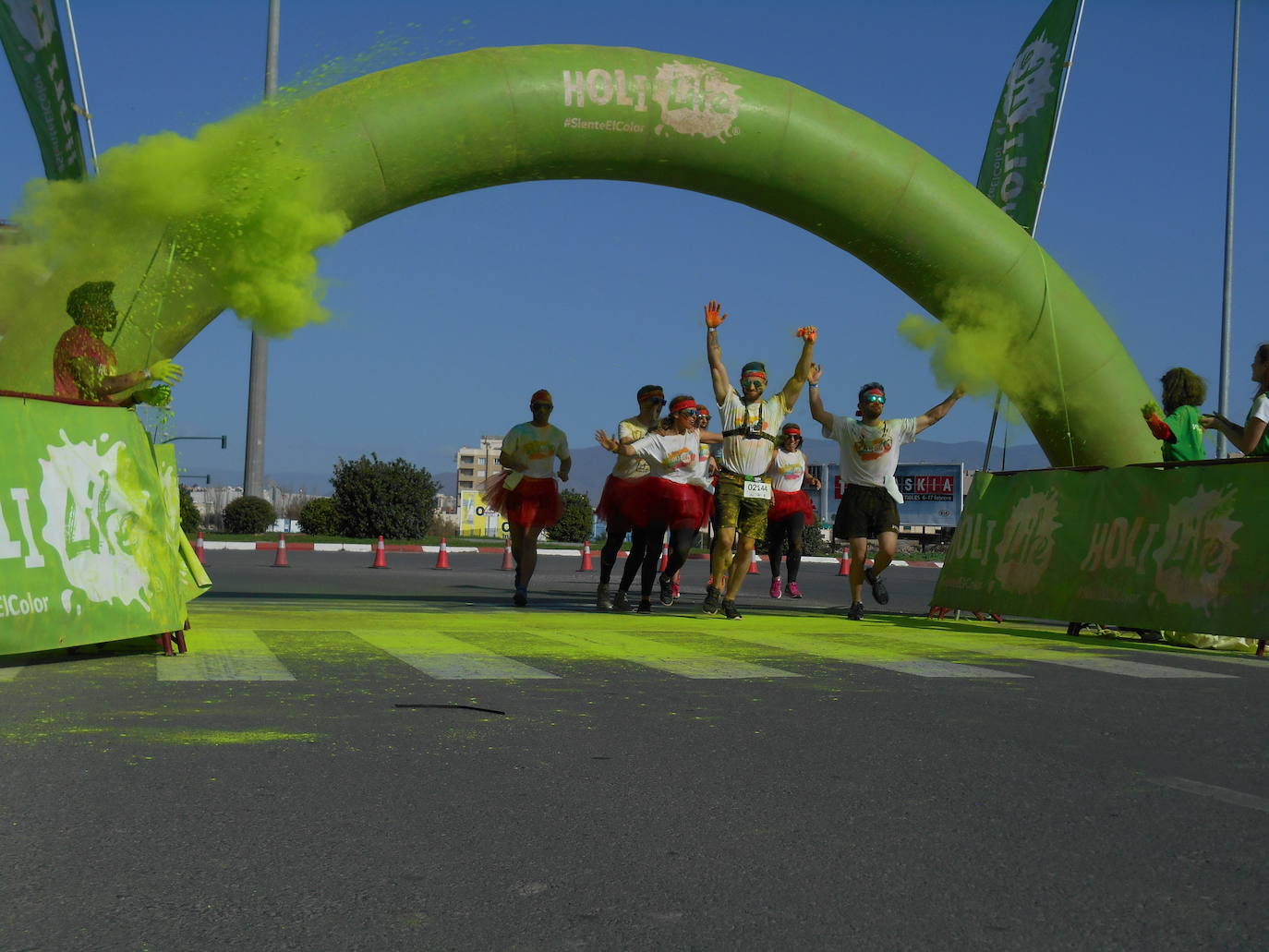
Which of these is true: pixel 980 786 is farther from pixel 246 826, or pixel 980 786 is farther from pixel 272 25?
pixel 272 25

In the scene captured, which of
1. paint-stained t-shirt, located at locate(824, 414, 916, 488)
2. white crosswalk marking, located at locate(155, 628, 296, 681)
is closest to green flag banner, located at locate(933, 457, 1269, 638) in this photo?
paint-stained t-shirt, located at locate(824, 414, 916, 488)

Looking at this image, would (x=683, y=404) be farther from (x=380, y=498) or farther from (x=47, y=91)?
(x=380, y=498)

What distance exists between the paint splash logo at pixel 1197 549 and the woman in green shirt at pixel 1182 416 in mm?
820

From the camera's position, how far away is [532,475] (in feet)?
39.9

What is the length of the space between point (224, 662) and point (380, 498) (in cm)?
3164

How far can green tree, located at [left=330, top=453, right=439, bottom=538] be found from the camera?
1494 inches

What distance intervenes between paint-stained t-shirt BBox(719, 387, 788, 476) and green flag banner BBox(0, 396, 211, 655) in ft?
15.8

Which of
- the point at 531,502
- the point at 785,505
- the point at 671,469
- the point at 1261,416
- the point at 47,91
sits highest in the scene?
the point at 47,91

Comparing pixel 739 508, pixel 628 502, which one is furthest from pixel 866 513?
pixel 628 502

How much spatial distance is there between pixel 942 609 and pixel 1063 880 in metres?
8.08

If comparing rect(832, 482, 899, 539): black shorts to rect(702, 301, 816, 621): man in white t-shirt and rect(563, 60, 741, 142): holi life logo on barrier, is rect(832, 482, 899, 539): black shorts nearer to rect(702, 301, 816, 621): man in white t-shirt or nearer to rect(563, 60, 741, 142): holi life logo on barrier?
rect(702, 301, 816, 621): man in white t-shirt

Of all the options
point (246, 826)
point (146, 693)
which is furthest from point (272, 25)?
point (246, 826)

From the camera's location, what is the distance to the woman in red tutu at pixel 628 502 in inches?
457

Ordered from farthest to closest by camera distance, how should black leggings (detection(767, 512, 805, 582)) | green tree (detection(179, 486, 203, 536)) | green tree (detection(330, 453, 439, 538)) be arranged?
green tree (detection(330, 453, 439, 538)), green tree (detection(179, 486, 203, 536)), black leggings (detection(767, 512, 805, 582))
